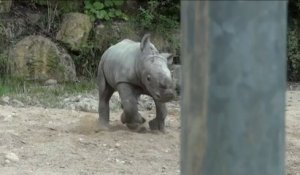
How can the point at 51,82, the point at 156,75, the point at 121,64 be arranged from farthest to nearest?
1. the point at 51,82
2. the point at 121,64
3. the point at 156,75

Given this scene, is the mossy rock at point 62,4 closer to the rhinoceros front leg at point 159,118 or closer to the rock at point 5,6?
the rock at point 5,6

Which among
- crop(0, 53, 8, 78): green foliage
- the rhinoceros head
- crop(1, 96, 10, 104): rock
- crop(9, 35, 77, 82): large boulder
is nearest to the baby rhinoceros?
the rhinoceros head

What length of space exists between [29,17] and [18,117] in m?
4.69

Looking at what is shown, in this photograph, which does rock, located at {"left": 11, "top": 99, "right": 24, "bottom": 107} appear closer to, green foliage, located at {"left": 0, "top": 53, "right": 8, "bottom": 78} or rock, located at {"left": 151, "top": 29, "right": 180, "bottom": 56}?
green foliage, located at {"left": 0, "top": 53, "right": 8, "bottom": 78}

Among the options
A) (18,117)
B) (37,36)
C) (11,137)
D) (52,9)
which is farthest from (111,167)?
(52,9)

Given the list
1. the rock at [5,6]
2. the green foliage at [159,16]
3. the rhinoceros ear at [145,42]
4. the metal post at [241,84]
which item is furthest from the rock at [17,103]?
the metal post at [241,84]

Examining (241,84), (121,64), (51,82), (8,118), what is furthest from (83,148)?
(51,82)

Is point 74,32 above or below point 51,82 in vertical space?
above

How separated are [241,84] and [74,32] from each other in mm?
9980

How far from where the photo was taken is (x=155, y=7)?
1141cm

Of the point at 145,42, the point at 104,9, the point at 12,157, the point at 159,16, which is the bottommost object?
the point at 12,157

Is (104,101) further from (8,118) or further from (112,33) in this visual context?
(112,33)

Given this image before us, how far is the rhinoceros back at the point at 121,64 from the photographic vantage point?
5801 mm

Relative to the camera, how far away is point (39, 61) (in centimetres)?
1020
